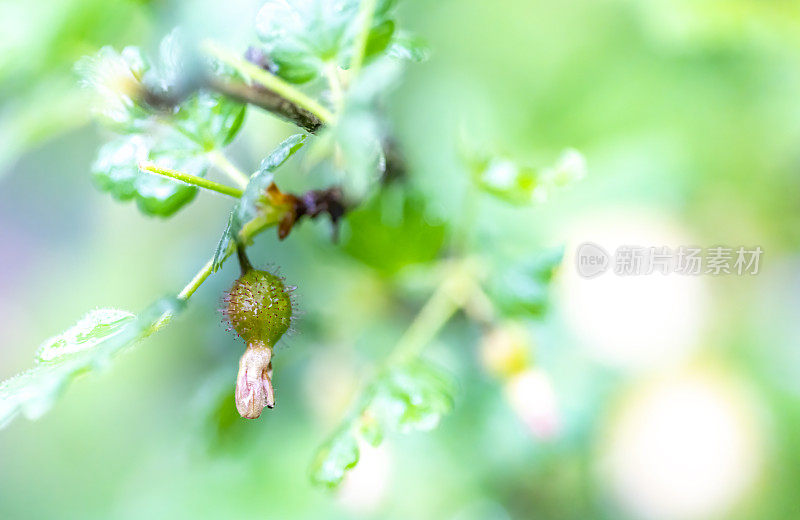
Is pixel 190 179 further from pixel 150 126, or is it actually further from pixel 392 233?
pixel 392 233

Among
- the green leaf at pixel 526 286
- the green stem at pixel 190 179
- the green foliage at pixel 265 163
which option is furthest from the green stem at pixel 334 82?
the green leaf at pixel 526 286

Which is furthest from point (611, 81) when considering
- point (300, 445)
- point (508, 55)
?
point (300, 445)

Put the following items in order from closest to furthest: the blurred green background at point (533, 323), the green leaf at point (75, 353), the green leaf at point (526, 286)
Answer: the green leaf at point (75, 353)
the green leaf at point (526, 286)
the blurred green background at point (533, 323)

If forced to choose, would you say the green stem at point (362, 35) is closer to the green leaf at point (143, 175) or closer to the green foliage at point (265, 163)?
the green foliage at point (265, 163)

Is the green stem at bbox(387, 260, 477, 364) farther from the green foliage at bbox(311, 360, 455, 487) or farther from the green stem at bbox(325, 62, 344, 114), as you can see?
the green stem at bbox(325, 62, 344, 114)

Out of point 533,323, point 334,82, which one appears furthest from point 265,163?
point 533,323

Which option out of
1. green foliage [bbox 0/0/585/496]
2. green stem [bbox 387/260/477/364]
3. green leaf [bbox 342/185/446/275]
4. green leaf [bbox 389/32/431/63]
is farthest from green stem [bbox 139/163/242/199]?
green stem [bbox 387/260/477/364]

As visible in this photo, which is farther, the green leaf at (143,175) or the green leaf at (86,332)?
the green leaf at (143,175)
